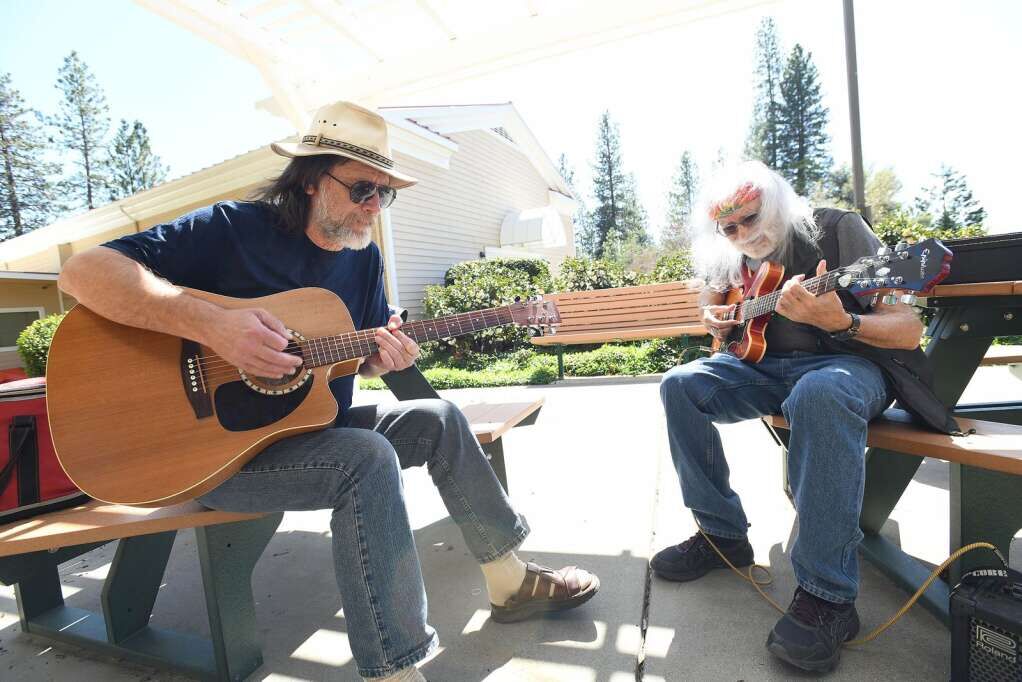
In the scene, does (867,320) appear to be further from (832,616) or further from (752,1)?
(752,1)

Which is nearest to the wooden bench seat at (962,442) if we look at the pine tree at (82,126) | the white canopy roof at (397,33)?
the white canopy roof at (397,33)

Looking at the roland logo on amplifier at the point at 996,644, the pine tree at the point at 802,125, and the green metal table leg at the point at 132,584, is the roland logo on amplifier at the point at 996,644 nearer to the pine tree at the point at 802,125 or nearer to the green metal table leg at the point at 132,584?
the green metal table leg at the point at 132,584

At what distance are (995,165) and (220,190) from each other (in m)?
46.6

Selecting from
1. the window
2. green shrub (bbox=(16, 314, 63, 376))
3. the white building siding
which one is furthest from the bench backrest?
the window

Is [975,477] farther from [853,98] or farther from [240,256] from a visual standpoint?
[853,98]

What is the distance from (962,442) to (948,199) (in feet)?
147

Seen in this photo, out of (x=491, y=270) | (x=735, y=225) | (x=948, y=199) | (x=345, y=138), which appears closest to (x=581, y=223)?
(x=948, y=199)

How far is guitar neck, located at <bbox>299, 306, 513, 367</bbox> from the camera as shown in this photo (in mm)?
1688

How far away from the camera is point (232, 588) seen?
5.43 ft

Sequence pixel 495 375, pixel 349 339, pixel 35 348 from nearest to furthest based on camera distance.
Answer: pixel 349 339, pixel 35 348, pixel 495 375

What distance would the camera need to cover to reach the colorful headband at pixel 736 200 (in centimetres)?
215

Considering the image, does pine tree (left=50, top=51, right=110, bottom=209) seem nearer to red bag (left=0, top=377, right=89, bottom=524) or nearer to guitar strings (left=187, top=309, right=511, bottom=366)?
red bag (left=0, top=377, right=89, bottom=524)

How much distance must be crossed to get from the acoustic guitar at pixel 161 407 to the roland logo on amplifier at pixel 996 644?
66.2 inches

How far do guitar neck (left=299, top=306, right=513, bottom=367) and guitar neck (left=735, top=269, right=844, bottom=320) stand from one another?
94 centimetres
